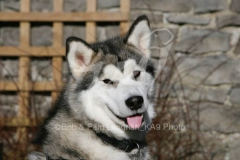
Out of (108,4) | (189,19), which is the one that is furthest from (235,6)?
(108,4)

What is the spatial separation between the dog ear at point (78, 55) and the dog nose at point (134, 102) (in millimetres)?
501

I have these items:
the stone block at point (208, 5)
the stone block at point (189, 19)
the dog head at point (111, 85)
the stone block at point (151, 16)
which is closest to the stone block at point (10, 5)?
the stone block at point (151, 16)

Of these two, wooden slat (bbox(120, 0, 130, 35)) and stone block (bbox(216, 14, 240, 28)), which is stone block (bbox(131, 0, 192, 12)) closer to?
wooden slat (bbox(120, 0, 130, 35))

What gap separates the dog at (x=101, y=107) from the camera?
3674 millimetres

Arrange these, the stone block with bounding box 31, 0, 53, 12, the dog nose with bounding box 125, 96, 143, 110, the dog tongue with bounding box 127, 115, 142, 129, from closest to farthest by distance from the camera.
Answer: the dog nose with bounding box 125, 96, 143, 110 → the dog tongue with bounding box 127, 115, 142, 129 → the stone block with bounding box 31, 0, 53, 12

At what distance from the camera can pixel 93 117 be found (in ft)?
12.3

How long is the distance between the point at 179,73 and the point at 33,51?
1.82 metres

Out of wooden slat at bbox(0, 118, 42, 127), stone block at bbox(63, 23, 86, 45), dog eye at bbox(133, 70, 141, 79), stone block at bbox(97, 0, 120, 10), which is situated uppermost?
stone block at bbox(97, 0, 120, 10)

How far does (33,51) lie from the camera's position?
634cm

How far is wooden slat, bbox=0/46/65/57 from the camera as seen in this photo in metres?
6.31

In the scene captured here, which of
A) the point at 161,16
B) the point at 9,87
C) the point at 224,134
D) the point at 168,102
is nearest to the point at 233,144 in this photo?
the point at 224,134

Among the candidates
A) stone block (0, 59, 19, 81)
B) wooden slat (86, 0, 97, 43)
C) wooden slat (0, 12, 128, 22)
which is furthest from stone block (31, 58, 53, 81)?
wooden slat (86, 0, 97, 43)

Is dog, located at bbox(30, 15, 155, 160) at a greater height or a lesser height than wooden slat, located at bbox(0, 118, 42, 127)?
greater

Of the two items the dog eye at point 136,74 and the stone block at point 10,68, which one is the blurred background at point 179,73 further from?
the dog eye at point 136,74
